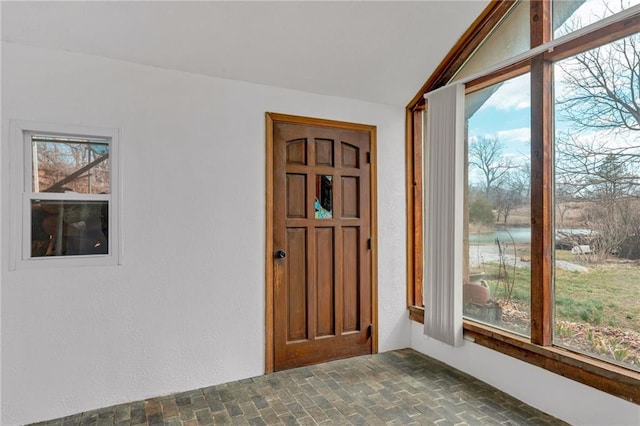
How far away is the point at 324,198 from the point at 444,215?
105 cm

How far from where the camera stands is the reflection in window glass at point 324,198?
333 cm

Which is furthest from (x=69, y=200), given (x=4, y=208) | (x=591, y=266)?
(x=591, y=266)

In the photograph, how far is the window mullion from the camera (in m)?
2.55

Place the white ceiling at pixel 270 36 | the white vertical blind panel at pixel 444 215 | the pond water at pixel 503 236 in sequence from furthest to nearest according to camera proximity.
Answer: the white vertical blind panel at pixel 444 215, the pond water at pixel 503 236, the white ceiling at pixel 270 36

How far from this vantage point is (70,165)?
2512mm

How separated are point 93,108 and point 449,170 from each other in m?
2.71

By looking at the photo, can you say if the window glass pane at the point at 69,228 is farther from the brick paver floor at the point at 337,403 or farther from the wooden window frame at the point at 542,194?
the wooden window frame at the point at 542,194

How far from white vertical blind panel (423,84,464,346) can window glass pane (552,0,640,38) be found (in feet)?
2.45

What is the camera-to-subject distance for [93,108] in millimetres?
2537

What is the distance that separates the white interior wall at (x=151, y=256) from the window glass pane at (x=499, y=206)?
1.38 metres

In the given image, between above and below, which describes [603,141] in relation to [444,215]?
above

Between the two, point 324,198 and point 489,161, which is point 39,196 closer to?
point 324,198

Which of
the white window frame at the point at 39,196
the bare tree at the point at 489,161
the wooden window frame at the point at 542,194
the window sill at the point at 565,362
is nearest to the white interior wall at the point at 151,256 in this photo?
the white window frame at the point at 39,196

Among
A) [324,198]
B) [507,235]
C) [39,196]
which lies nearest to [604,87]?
[507,235]
